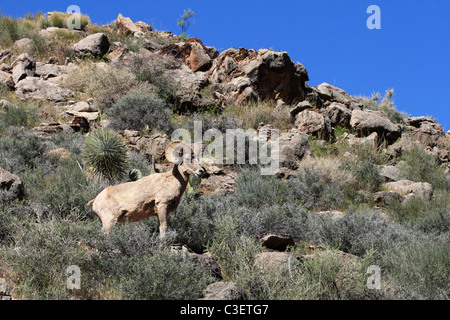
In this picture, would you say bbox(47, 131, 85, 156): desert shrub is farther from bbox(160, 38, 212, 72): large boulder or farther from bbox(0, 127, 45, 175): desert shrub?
bbox(160, 38, 212, 72): large boulder

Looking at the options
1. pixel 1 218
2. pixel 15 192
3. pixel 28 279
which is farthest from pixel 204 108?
pixel 28 279

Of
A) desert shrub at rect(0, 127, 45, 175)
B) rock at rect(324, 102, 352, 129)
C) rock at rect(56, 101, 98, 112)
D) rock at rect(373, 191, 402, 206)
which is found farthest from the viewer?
rock at rect(324, 102, 352, 129)

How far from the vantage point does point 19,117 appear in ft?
47.5

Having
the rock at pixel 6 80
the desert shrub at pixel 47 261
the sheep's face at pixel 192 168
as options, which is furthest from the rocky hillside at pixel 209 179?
the sheep's face at pixel 192 168

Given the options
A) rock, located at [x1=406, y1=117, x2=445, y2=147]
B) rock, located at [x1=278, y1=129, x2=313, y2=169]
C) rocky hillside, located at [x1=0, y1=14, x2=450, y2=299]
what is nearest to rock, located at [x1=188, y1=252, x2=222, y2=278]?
rocky hillside, located at [x1=0, y1=14, x2=450, y2=299]

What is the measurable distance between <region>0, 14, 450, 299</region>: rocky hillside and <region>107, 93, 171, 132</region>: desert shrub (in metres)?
0.05

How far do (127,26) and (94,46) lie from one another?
4.60m

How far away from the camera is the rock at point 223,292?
477 cm

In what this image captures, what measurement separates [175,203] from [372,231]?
11.2ft

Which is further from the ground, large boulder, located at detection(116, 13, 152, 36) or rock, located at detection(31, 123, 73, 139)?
large boulder, located at detection(116, 13, 152, 36)

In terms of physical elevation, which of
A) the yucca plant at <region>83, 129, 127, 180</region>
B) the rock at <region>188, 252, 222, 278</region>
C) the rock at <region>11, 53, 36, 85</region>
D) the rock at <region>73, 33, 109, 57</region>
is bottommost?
the rock at <region>188, 252, 222, 278</region>

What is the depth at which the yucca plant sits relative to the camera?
9547mm

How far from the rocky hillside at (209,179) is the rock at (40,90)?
65 millimetres
